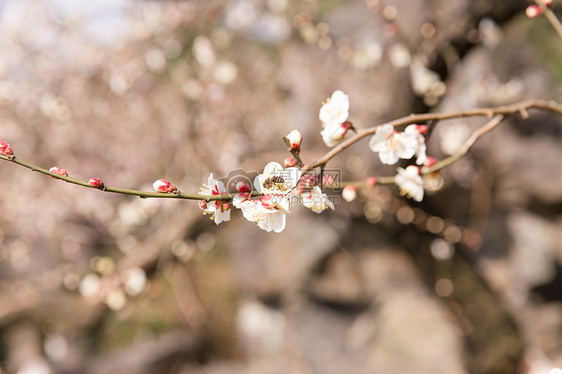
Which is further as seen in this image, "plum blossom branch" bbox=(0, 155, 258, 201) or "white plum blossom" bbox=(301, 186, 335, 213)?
"white plum blossom" bbox=(301, 186, 335, 213)

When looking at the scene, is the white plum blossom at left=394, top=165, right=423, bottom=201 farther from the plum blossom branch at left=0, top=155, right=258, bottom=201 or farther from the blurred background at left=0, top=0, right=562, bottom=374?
the blurred background at left=0, top=0, right=562, bottom=374

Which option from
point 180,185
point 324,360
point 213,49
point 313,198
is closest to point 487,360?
point 324,360

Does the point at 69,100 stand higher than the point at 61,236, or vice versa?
the point at 69,100

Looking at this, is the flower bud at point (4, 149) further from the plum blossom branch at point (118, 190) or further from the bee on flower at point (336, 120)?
the bee on flower at point (336, 120)

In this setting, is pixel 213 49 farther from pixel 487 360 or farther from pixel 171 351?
pixel 487 360

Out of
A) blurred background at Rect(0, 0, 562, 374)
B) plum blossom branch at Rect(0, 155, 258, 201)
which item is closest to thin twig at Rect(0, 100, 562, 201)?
plum blossom branch at Rect(0, 155, 258, 201)
